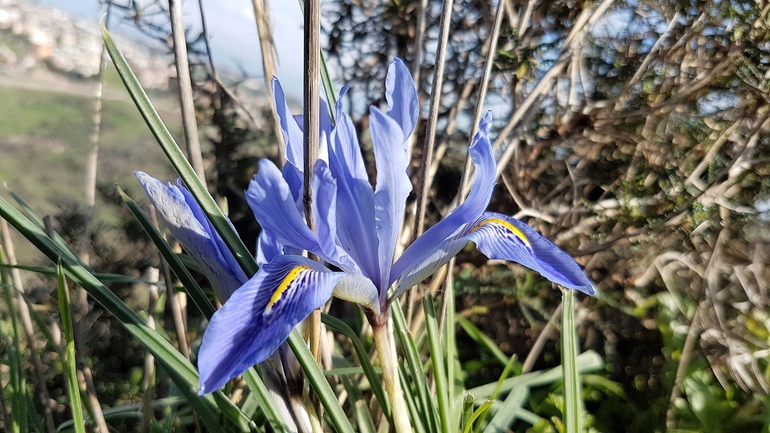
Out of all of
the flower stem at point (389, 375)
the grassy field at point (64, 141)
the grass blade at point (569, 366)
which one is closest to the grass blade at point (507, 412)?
the grass blade at point (569, 366)

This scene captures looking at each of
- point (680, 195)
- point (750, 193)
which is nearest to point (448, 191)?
point (680, 195)

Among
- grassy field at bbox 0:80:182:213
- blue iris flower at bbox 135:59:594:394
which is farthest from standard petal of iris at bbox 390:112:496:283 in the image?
→ grassy field at bbox 0:80:182:213

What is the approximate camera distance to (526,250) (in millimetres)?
415

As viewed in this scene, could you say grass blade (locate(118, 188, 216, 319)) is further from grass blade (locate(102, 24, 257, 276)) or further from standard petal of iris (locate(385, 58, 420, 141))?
standard petal of iris (locate(385, 58, 420, 141))

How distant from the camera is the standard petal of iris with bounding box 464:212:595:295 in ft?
1.30

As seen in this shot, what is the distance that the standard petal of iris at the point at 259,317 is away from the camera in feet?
0.95

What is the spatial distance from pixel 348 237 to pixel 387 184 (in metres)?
0.06

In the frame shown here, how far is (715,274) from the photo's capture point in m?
1.04

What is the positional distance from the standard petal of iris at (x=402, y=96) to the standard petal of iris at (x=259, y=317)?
6.3 inches

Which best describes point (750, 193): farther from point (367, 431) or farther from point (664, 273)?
point (367, 431)

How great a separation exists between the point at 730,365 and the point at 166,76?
4.48ft

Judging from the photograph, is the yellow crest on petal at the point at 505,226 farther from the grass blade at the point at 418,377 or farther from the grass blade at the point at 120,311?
the grass blade at the point at 120,311

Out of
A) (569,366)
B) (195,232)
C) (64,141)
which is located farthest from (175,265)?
(64,141)

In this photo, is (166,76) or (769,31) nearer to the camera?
(769,31)
